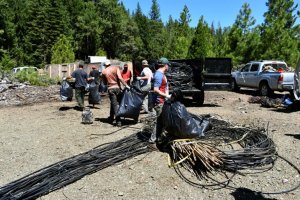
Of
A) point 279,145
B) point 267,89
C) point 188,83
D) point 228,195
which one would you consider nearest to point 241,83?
point 267,89

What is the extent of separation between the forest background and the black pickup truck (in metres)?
13.0

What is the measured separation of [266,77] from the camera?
16719mm

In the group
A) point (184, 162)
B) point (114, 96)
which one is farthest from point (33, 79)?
point (184, 162)

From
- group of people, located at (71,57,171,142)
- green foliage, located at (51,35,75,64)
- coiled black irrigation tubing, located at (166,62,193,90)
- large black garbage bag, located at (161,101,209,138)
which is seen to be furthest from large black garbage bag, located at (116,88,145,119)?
green foliage, located at (51,35,75,64)

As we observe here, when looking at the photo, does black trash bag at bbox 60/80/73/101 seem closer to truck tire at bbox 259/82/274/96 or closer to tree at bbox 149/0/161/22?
truck tire at bbox 259/82/274/96

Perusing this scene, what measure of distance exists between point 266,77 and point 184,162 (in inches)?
466

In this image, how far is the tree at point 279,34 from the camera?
84.6ft

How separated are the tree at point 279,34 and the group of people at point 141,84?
1604 cm

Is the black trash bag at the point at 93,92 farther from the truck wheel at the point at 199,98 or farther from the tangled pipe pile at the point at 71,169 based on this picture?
Answer: the tangled pipe pile at the point at 71,169

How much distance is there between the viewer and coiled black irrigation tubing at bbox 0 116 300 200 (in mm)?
5271

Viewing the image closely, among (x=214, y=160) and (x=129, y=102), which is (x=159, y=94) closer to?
(x=214, y=160)

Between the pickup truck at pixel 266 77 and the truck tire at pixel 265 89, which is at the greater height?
the pickup truck at pixel 266 77

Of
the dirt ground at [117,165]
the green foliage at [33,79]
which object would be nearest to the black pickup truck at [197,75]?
the dirt ground at [117,165]

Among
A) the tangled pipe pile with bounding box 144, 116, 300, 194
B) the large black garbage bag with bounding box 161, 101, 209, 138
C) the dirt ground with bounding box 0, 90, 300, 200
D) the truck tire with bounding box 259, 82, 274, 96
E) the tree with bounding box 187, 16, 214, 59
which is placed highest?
the tree with bounding box 187, 16, 214, 59
